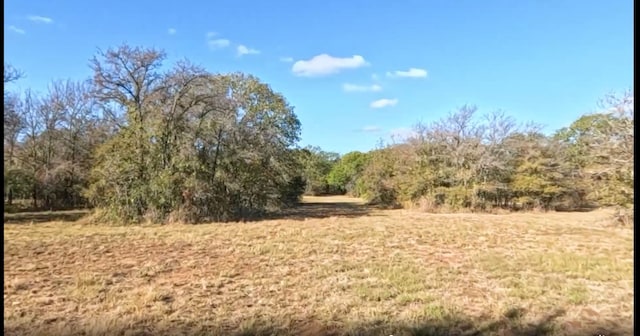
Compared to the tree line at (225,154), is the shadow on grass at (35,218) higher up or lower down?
lower down

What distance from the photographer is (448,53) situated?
6844 mm

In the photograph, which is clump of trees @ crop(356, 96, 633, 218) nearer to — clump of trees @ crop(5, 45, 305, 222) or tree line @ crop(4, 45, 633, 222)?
tree line @ crop(4, 45, 633, 222)


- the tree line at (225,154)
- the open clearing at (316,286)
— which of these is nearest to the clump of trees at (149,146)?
the tree line at (225,154)

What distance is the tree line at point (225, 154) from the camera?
9.41 m

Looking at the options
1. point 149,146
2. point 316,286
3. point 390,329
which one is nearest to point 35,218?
point 149,146

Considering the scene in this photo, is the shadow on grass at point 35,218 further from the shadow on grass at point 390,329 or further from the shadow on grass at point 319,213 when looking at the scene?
the shadow on grass at point 390,329


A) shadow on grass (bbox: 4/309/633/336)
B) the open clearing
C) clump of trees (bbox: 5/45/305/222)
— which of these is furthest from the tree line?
shadow on grass (bbox: 4/309/633/336)

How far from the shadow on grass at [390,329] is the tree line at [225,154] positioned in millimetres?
5234

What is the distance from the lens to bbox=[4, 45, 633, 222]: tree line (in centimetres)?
941

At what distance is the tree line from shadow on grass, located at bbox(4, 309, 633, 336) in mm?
5234

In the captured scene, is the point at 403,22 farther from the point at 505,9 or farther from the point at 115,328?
the point at 115,328

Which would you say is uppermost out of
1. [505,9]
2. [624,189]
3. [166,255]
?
[505,9]

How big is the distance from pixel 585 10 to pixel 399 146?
13872mm

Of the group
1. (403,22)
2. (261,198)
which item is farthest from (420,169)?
(403,22)
